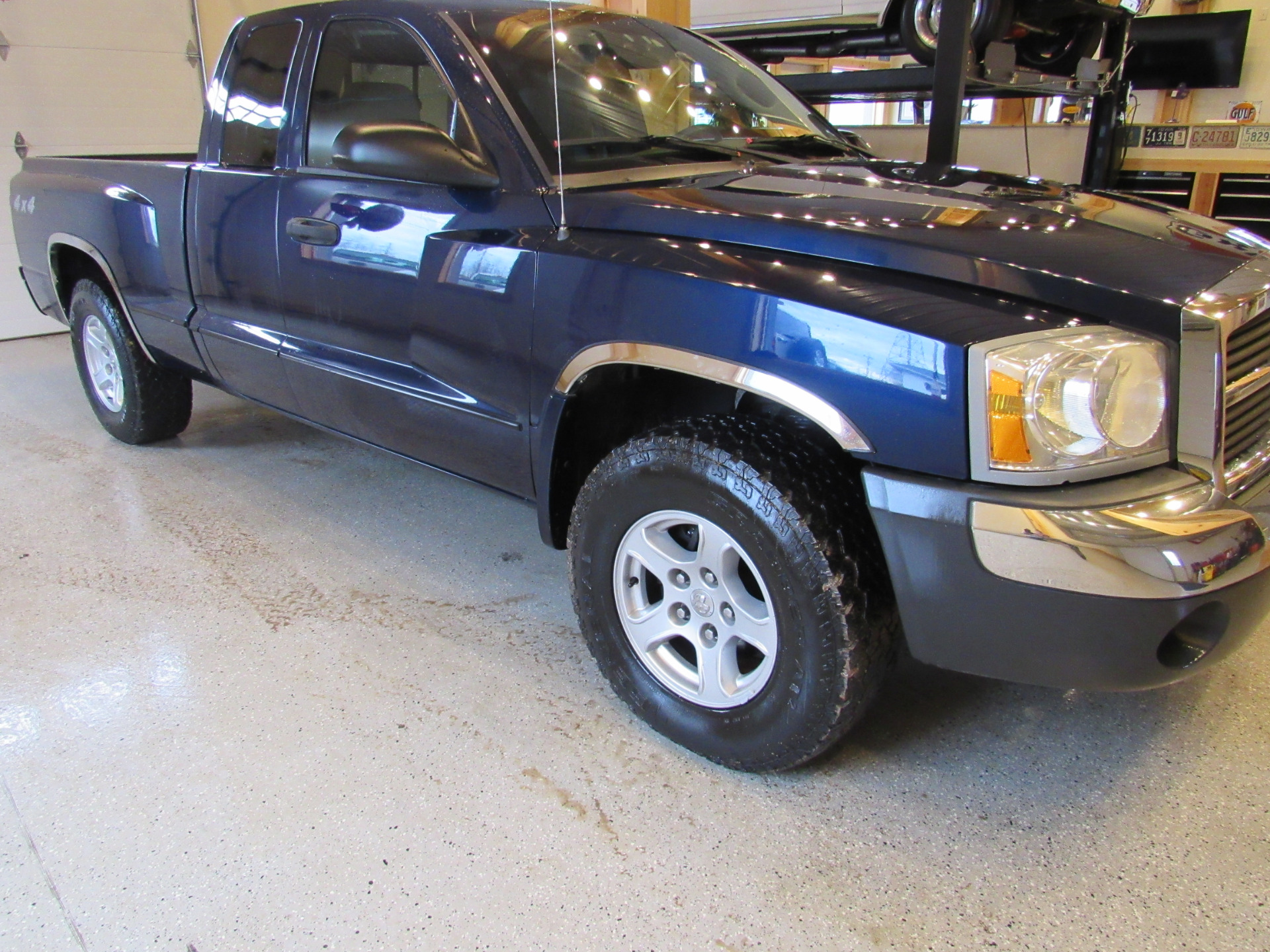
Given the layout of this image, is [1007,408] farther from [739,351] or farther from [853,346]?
[739,351]

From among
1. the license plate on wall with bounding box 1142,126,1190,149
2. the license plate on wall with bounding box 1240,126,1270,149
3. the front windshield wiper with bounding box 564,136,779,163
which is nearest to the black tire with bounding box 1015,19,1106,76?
the license plate on wall with bounding box 1142,126,1190,149

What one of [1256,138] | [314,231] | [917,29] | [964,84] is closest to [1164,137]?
[1256,138]

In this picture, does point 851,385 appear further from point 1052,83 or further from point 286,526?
point 1052,83

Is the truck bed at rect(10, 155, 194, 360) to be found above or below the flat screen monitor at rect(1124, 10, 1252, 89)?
below

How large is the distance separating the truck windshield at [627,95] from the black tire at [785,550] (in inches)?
30.5

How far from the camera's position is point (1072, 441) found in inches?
52.9

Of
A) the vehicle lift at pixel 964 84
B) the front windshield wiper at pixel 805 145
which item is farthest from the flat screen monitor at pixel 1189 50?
the front windshield wiper at pixel 805 145

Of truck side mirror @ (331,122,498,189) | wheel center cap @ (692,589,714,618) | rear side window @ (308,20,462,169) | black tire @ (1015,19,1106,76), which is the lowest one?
wheel center cap @ (692,589,714,618)

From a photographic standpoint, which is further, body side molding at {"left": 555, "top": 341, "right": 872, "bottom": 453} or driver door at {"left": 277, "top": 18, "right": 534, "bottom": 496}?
driver door at {"left": 277, "top": 18, "right": 534, "bottom": 496}

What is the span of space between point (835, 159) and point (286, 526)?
2082mm

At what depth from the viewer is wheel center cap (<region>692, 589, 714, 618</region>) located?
1.75 metres

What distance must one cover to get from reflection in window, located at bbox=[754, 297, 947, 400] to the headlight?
67mm

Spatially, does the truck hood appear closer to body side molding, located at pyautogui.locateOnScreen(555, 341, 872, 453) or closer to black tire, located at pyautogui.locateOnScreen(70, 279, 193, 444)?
body side molding, located at pyautogui.locateOnScreen(555, 341, 872, 453)

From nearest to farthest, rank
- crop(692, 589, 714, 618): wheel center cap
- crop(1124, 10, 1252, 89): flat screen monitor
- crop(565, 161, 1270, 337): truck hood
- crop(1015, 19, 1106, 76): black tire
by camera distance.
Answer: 1. crop(565, 161, 1270, 337): truck hood
2. crop(692, 589, 714, 618): wheel center cap
3. crop(1015, 19, 1106, 76): black tire
4. crop(1124, 10, 1252, 89): flat screen monitor
